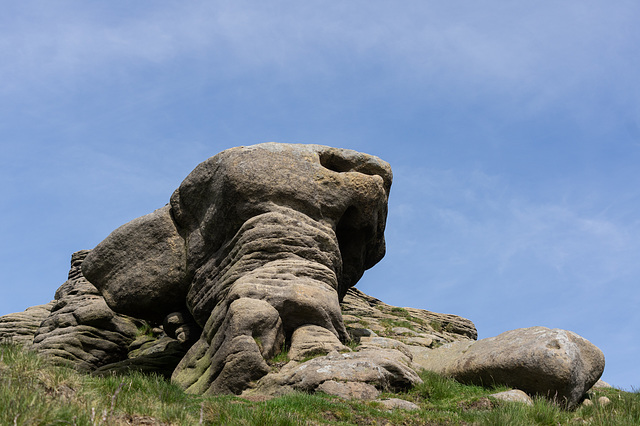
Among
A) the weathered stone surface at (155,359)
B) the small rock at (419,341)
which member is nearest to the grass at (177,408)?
the weathered stone surface at (155,359)

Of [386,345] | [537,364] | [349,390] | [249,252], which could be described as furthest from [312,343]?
[537,364]

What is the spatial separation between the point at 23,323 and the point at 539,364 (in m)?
27.0

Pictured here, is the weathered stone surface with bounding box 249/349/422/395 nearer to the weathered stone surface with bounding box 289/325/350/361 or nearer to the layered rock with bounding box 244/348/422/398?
the layered rock with bounding box 244/348/422/398

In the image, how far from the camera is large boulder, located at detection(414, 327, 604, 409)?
15.1 metres

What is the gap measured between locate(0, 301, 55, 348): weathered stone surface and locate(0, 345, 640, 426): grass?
22.6 metres

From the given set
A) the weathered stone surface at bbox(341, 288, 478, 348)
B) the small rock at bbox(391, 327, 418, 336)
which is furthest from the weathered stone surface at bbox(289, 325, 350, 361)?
the small rock at bbox(391, 327, 418, 336)

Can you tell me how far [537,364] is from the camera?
1516cm

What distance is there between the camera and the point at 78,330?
88.2ft

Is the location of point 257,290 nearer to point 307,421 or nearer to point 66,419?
point 307,421

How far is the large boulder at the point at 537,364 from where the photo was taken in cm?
1505

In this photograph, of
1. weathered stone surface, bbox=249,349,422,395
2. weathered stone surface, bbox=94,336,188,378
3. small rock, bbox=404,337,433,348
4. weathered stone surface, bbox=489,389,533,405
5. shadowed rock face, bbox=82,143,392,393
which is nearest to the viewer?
weathered stone surface, bbox=249,349,422,395

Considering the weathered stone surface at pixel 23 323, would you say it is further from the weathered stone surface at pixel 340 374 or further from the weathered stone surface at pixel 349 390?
the weathered stone surface at pixel 349 390

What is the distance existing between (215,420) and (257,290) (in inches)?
286

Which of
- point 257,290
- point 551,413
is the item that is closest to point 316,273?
point 257,290
